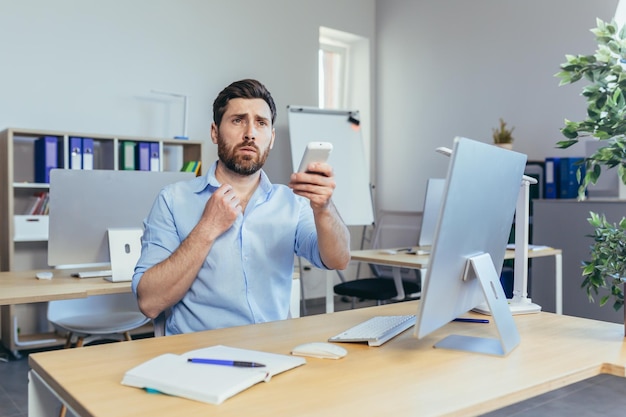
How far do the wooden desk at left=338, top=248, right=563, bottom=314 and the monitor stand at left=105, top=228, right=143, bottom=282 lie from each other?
1318 mm

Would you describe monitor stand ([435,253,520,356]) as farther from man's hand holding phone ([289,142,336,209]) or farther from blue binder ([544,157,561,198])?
blue binder ([544,157,561,198])

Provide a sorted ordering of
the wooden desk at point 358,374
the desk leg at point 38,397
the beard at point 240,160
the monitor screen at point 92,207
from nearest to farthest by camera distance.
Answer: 1. the wooden desk at point 358,374
2. the desk leg at point 38,397
3. the beard at point 240,160
4. the monitor screen at point 92,207

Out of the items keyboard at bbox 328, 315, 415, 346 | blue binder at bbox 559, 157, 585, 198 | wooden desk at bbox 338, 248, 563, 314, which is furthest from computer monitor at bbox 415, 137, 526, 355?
blue binder at bbox 559, 157, 585, 198

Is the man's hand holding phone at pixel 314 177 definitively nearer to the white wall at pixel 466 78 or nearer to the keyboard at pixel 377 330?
the keyboard at pixel 377 330

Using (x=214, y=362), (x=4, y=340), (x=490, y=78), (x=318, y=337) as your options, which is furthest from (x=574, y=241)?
(x=4, y=340)

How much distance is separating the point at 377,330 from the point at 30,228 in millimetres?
3165

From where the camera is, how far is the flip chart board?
5.17m

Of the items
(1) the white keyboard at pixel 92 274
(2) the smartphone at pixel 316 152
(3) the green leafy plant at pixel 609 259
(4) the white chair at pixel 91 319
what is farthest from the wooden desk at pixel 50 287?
(3) the green leafy plant at pixel 609 259

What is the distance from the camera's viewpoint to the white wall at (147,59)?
4.09 metres

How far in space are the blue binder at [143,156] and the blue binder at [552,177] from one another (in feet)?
9.66

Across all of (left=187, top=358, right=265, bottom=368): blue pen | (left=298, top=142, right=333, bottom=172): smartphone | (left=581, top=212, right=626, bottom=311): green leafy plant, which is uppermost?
(left=298, top=142, right=333, bottom=172): smartphone

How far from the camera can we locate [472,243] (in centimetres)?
122

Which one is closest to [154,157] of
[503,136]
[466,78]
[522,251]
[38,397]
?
[503,136]

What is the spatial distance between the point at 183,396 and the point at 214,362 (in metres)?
0.14
